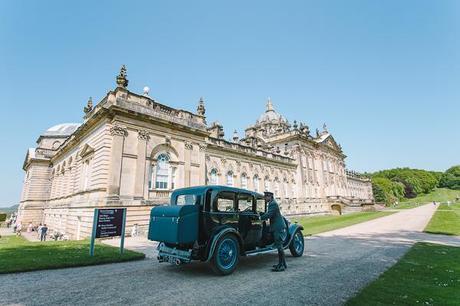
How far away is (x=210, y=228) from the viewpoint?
21.0 feet

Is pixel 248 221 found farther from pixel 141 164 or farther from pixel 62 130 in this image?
pixel 62 130

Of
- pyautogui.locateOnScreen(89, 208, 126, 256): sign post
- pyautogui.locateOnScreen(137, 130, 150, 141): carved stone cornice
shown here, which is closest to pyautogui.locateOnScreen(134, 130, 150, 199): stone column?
pyautogui.locateOnScreen(137, 130, 150, 141): carved stone cornice

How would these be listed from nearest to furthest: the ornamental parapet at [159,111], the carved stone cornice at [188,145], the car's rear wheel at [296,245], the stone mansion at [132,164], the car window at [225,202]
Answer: the car window at [225,202], the car's rear wheel at [296,245], the stone mansion at [132,164], the ornamental parapet at [159,111], the carved stone cornice at [188,145]

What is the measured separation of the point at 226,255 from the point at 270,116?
60239mm

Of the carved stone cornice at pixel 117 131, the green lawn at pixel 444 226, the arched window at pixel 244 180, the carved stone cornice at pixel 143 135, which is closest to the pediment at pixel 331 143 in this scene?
the arched window at pixel 244 180

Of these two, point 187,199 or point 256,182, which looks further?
point 256,182

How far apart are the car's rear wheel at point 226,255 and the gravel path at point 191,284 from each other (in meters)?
0.23

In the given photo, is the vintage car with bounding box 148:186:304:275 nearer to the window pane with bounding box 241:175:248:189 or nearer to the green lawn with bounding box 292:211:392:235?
the green lawn with bounding box 292:211:392:235

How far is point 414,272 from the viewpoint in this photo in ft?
20.3

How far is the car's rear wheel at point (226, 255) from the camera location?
237 inches

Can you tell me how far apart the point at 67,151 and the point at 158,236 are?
24325 millimetres

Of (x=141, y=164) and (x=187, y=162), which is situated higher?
(x=187, y=162)

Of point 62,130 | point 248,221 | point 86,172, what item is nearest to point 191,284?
point 248,221

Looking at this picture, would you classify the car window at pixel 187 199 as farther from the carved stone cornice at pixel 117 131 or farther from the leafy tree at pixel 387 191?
the leafy tree at pixel 387 191
